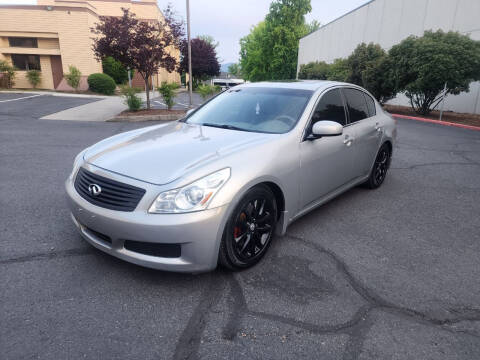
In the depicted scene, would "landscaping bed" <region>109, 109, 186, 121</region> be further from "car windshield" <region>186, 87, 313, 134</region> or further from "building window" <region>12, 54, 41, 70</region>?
"building window" <region>12, 54, 41, 70</region>

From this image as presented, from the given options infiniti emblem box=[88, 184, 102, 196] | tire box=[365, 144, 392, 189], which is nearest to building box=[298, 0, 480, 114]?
tire box=[365, 144, 392, 189]

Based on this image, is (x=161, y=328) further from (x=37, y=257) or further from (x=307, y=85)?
(x=307, y=85)

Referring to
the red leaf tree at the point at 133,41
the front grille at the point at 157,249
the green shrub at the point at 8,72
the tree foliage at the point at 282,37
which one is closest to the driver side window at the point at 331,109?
the front grille at the point at 157,249

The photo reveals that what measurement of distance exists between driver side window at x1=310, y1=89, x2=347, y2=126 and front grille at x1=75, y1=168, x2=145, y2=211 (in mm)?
1907

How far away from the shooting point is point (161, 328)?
217 cm

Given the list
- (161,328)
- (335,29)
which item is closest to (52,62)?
(335,29)

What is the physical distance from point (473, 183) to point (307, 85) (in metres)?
3.66

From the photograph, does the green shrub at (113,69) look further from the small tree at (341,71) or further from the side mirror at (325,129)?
the side mirror at (325,129)

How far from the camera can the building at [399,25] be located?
1642 cm

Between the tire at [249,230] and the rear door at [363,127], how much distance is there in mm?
1784

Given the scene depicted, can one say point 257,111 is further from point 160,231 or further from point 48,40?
point 48,40

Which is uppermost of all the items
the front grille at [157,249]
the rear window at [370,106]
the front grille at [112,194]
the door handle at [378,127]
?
the rear window at [370,106]

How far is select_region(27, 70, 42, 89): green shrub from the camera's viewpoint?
89.8ft

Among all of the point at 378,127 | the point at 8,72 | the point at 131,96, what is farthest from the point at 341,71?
the point at 8,72
